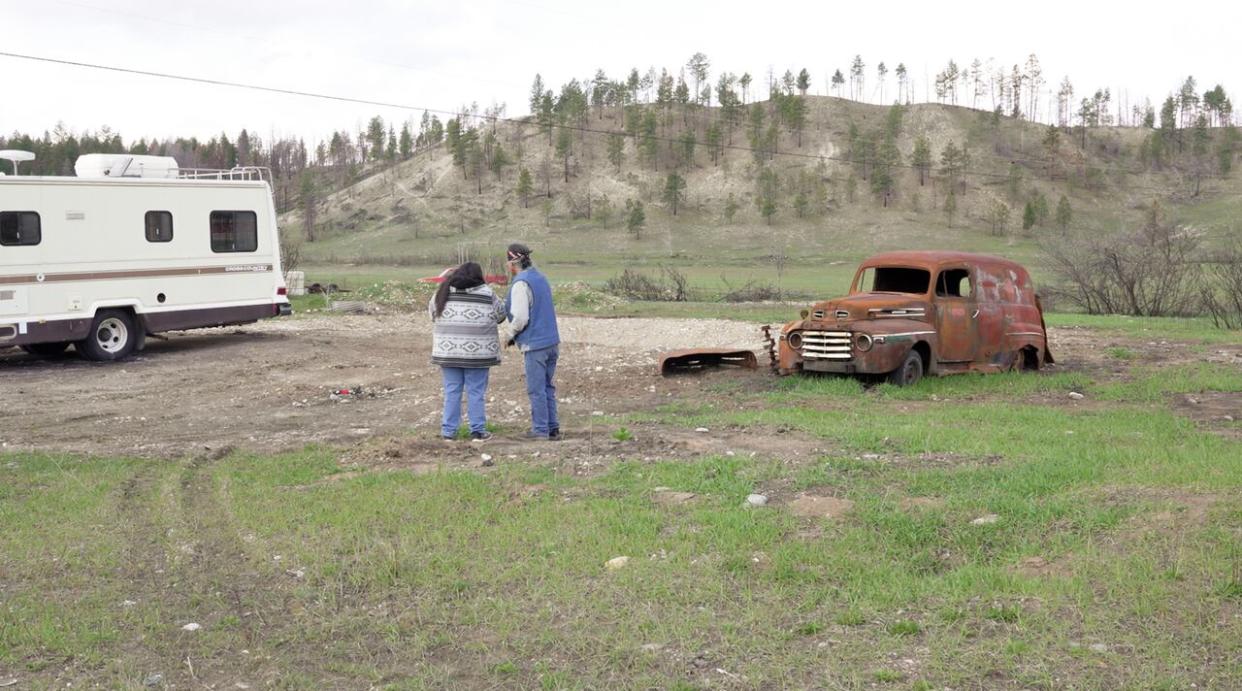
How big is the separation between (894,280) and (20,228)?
12441 millimetres

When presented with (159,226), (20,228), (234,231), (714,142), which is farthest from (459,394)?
(714,142)

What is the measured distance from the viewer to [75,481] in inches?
338

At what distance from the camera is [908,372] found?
13.3 m

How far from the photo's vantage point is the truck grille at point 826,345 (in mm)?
13070

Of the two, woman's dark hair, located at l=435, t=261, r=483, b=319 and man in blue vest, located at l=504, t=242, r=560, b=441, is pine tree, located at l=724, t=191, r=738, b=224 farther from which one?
woman's dark hair, located at l=435, t=261, r=483, b=319

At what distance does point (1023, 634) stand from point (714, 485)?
3.06m

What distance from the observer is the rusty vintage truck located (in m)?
13.1

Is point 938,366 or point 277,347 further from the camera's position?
point 277,347

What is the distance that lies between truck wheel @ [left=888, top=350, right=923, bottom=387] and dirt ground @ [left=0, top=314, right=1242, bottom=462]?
1553 millimetres

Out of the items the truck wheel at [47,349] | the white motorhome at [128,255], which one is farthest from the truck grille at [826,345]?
the truck wheel at [47,349]

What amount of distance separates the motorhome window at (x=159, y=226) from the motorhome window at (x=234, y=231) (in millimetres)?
790

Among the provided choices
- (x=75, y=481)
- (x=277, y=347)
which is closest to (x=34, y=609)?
(x=75, y=481)

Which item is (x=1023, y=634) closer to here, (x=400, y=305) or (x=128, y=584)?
(x=128, y=584)

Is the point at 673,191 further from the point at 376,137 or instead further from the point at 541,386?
the point at 541,386
